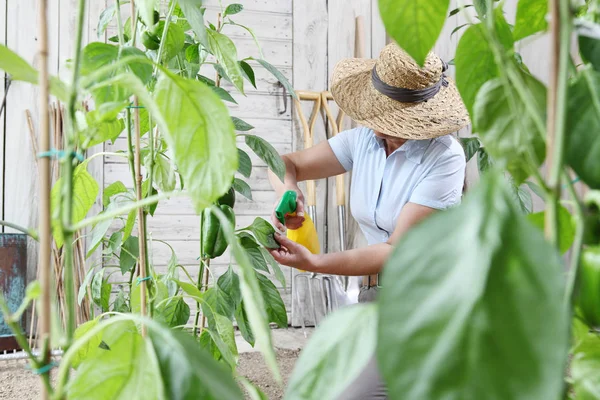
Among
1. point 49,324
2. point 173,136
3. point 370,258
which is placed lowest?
point 370,258

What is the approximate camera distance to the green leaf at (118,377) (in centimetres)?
39

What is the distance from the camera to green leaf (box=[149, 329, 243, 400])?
33 centimetres

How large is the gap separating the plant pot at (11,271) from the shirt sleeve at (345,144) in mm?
1554

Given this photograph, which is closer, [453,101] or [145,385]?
[145,385]

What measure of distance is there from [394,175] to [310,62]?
165cm

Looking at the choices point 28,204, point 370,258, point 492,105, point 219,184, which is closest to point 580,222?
point 492,105

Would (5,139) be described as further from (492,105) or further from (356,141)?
(492,105)

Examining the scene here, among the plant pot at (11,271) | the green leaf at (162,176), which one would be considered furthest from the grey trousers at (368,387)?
the plant pot at (11,271)

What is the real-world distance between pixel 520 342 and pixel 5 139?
3260 millimetres

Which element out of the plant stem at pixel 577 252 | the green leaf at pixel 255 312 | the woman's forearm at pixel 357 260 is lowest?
the woman's forearm at pixel 357 260

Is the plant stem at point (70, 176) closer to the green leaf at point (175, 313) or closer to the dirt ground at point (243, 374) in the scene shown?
the green leaf at point (175, 313)

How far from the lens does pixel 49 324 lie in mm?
352

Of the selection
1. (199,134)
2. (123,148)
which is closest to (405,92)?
(199,134)

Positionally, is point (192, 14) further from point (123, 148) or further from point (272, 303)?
point (123, 148)
